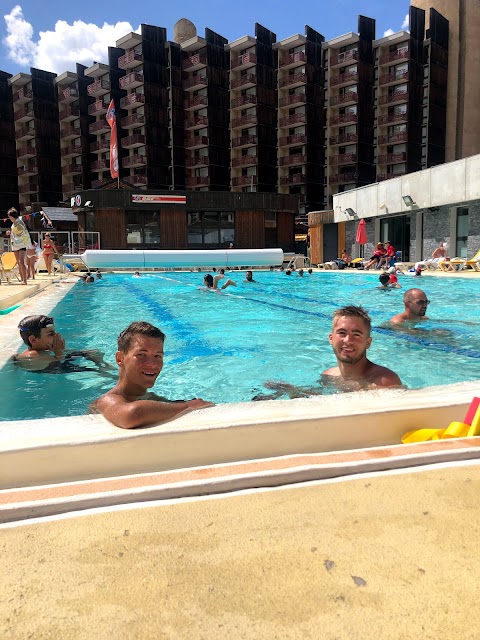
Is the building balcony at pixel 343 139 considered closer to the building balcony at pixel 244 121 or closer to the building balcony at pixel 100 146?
the building balcony at pixel 244 121

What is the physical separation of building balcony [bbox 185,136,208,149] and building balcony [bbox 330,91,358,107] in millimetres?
12019

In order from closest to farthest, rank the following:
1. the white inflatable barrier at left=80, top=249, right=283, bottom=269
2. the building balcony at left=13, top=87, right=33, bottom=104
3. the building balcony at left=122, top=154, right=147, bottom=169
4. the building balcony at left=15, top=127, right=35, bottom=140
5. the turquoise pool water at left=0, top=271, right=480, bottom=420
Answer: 1. the turquoise pool water at left=0, top=271, right=480, bottom=420
2. the white inflatable barrier at left=80, top=249, right=283, bottom=269
3. the building balcony at left=122, top=154, right=147, bottom=169
4. the building balcony at left=13, top=87, right=33, bottom=104
5. the building balcony at left=15, top=127, right=35, bottom=140

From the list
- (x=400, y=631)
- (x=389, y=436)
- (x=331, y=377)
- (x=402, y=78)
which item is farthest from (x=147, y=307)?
(x=402, y=78)

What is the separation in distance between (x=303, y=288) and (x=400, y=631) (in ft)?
48.6

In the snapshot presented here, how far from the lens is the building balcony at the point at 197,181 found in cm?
4756

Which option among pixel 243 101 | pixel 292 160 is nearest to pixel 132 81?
pixel 243 101

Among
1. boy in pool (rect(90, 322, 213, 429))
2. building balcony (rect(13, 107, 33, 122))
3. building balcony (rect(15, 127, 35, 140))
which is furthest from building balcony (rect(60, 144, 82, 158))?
boy in pool (rect(90, 322, 213, 429))

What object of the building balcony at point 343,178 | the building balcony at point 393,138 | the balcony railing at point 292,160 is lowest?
the building balcony at point 343,178

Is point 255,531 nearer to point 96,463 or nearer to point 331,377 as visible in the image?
point 96,463

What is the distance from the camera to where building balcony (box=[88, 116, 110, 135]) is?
4894 centimetres

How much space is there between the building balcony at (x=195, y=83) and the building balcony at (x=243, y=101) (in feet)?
10.2

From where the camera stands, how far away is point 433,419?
2.38 meters

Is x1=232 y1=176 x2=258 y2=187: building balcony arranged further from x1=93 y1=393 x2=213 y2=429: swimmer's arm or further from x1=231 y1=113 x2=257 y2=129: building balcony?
x1=93 y1=393 x2=213 y2=429: swimmer's arm

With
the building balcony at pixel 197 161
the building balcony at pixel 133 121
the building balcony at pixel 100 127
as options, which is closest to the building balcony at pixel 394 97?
the building balcony at pixel 197 161
